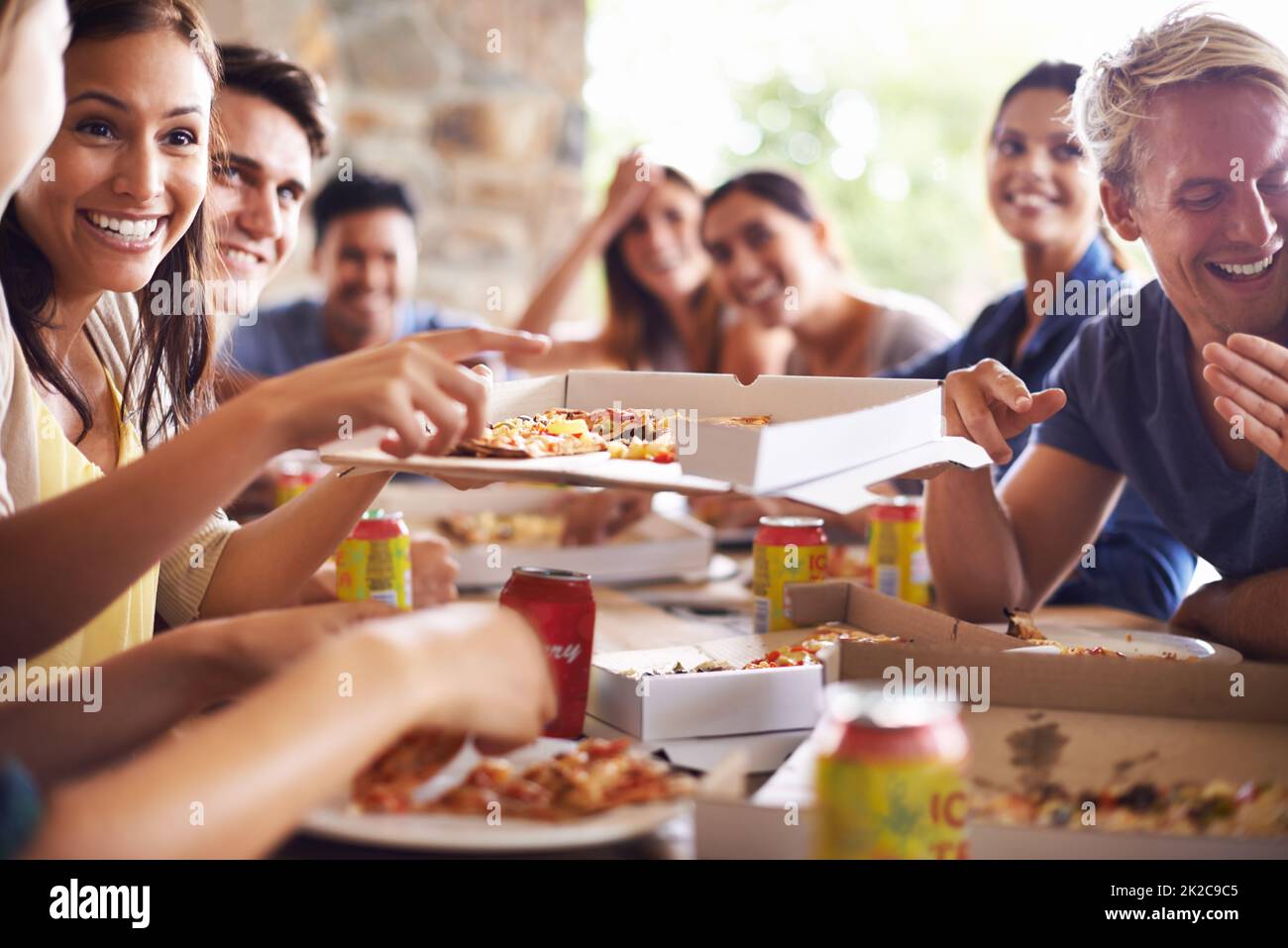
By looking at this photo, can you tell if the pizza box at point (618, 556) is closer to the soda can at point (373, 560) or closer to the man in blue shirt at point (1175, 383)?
the soda can at point (373, 560)

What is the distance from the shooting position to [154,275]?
153 centimetres

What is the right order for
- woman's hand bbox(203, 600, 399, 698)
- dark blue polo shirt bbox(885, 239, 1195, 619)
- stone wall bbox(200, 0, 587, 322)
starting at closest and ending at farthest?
1. woman's hand bbox(203, 600, 399, 698)
2. dark blue polo shirt bbox(885, 239, 1195, 619)
3. stone wall bbox(200, 0, 587, 322)

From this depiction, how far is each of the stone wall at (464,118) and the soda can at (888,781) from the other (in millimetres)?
4066

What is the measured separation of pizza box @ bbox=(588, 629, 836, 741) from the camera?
1191mm

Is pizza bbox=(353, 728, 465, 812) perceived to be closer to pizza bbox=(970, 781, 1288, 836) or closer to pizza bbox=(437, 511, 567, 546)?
pizza bbox=(970, 781, 1288, 836)

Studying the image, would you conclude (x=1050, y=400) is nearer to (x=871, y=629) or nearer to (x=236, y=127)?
(x=871, y=629)

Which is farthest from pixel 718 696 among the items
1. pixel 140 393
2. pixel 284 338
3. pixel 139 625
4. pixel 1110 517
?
pixel 284 338

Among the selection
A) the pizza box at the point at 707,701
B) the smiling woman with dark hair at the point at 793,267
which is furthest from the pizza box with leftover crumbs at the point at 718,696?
the smiling woman with dark hair at the point at 793,267

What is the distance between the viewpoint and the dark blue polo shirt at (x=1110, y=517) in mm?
2090

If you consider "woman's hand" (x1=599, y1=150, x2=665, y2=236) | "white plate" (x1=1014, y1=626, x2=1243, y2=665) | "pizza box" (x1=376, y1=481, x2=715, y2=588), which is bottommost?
A: "white plate" (x1=1014, y1=626, x2=1243, y2=665)

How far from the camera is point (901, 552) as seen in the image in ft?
6.15

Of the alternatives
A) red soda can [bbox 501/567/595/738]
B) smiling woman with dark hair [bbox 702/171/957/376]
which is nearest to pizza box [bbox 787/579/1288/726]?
red soda can [bbox 501/567/595/738]

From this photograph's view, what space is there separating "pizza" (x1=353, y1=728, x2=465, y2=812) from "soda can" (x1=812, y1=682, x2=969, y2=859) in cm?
34
